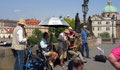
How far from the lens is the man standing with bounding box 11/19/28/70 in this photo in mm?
5512

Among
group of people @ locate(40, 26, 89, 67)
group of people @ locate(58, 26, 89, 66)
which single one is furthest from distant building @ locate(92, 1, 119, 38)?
group of people @ locate(40, 26, 89, 67)

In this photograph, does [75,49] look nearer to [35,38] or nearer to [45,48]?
[45,48]

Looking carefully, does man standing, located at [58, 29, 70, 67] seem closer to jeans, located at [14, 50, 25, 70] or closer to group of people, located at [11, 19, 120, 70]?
group of people, located at [11, 19, 120, 70]

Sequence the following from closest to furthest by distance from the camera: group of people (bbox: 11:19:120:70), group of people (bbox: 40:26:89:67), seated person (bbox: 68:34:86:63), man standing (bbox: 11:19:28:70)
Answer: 1. group of people (bbox: 11:19:120:70)
2. man standing (bbox: 11:19:28:70)
3. group of people (bbox: 40:26:89:67)
4. seated person (bbox: 68:34:86:63)

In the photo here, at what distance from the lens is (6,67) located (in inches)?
248

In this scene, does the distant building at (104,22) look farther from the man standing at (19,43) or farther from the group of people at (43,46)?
the man standing at (19,43)

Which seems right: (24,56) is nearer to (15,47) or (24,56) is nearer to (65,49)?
(15,47)

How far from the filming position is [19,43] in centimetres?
559

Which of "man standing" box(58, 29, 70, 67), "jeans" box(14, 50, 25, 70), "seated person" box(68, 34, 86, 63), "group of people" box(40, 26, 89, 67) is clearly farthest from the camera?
"seated person" box(68, 34, 86, 63)

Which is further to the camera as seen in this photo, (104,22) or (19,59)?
(104,22)

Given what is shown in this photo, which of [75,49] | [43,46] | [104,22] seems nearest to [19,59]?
[43,46]

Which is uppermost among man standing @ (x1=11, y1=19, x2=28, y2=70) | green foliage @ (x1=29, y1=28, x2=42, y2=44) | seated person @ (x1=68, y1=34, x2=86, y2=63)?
man standing @ (x1=11, y1=19, x2=28, y2=70)

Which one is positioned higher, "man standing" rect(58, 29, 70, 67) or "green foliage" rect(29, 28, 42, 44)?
"man standing" rect(58, 29, 70, 67)

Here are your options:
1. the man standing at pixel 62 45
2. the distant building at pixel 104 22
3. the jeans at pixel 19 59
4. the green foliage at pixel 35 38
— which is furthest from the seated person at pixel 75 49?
the distant building at pixel 104 22
